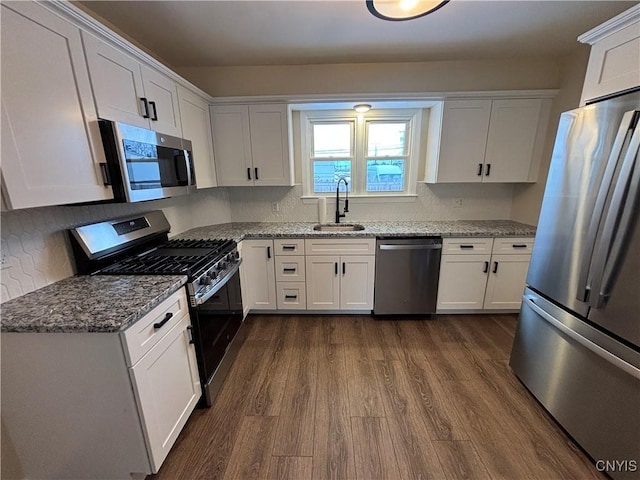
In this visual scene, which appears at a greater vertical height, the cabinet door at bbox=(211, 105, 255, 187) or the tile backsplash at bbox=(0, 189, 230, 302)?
the cabinet door at bbox=(211, 105, 255, 187)

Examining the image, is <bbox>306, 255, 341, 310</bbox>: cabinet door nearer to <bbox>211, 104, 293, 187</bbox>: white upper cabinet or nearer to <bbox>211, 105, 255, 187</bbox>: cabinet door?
<bbox>211, 104, 293, 187</bbox>: white upper cabinet

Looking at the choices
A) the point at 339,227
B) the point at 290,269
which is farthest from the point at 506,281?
the point at 290,269

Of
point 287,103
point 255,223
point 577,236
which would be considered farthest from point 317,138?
point 577,236

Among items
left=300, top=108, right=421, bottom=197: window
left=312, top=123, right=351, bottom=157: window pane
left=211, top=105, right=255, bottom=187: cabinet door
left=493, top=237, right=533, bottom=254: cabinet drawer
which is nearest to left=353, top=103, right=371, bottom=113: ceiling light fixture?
left=300, top=108, right=421, bottom=197: window

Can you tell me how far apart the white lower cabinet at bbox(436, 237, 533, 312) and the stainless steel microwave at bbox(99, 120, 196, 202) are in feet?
8.26

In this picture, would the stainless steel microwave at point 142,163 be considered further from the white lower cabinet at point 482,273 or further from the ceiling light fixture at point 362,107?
the white lower cabinet at point 482,273

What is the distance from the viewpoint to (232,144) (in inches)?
111

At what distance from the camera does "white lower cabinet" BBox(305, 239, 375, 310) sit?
106 inches

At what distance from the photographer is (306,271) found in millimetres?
2762

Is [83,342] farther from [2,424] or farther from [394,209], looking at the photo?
[394,209]

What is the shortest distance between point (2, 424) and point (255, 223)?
94.0 inches

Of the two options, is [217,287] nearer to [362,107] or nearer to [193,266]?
[193,266]

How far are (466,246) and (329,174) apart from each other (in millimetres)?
1735

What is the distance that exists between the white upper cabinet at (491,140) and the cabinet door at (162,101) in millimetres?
2548
